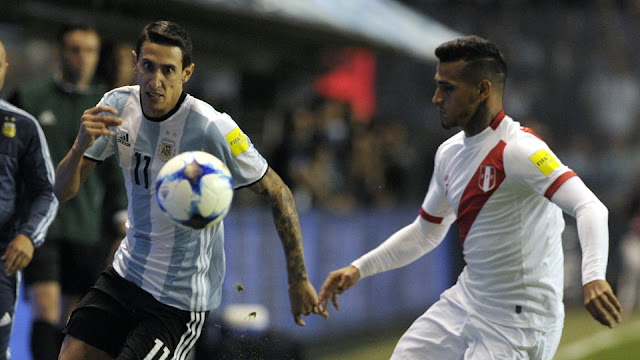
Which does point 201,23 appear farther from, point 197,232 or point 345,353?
point 197,232

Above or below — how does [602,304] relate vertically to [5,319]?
above

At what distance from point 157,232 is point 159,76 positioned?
742 millimetres

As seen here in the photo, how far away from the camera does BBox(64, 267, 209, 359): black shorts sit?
4.91 metres

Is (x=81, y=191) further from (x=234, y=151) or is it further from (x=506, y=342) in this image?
(x=506, y=342)

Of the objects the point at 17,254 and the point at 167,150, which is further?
the point at 17,254

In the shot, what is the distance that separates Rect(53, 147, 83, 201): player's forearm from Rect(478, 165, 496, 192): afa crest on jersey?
1933mm

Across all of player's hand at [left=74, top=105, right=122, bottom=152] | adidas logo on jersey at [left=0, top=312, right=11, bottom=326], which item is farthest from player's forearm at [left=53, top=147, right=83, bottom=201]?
adidas logo on jersey at [left=0, top=312, right=11, bottom=326]

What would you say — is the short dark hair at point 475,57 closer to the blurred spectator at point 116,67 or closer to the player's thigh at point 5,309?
the player's thigh at point 5,309

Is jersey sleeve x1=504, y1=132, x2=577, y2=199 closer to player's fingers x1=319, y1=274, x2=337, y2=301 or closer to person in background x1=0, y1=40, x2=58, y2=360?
player's fingers x1=319, y1=274, x2=337, y2=301

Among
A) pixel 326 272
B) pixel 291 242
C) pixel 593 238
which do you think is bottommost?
pixel 326 272

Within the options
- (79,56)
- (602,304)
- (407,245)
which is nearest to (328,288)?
(407,245)

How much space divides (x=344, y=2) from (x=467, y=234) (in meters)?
9.89

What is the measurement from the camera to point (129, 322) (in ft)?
16.6

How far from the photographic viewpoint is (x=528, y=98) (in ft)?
64.1
